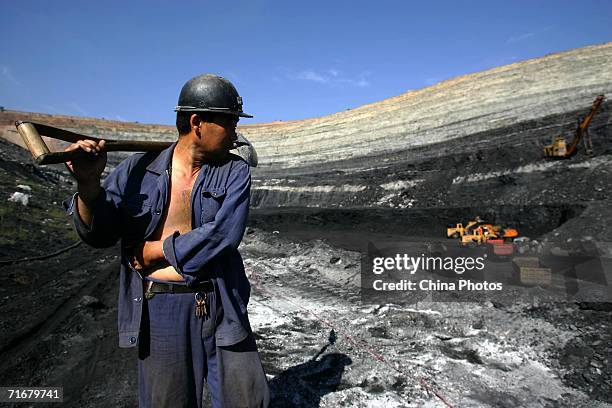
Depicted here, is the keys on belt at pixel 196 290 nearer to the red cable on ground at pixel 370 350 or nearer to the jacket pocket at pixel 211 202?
the jacket pocket at pixel 211 202

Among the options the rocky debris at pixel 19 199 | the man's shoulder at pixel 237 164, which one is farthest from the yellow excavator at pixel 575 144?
the rocky debris at pixel 19 199

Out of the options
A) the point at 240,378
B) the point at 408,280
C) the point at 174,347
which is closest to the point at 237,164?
the point at 174,347

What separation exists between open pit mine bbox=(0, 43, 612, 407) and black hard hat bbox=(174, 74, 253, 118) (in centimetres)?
176

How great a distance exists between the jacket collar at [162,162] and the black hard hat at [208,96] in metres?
0.23

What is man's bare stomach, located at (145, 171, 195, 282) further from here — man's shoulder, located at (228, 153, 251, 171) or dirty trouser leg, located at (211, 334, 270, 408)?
dirty trouser leg, located at (211, 334, 270, 408)

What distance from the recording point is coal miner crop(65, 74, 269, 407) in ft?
6.26

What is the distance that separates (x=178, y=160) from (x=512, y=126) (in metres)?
18.7

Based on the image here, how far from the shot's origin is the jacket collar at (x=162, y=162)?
2047 mm

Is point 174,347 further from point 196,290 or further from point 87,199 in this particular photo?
point 87,199

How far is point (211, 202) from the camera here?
1986 mm

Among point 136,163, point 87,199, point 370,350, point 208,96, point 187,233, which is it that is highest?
point 208,96

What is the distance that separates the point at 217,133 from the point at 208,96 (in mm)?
182

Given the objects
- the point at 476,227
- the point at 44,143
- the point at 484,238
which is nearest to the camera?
the point at 44,143

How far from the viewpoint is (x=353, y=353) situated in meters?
3.96
